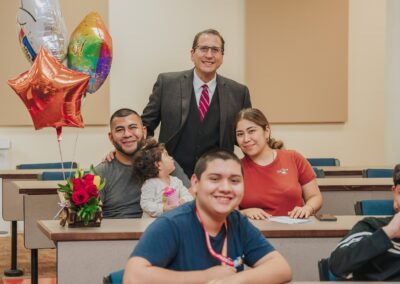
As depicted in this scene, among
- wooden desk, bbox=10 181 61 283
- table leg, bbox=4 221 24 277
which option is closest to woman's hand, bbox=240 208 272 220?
wooden desk, bbox=10 181 61 283

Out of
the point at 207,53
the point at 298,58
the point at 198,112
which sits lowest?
the point at 198,112

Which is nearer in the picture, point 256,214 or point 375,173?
point 256,214

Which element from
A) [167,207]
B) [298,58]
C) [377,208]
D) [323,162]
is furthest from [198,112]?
[298,58]

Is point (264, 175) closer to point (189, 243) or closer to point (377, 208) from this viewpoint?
point (377, 208)

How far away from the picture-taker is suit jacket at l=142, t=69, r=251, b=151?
5008mm

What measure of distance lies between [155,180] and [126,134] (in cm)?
33

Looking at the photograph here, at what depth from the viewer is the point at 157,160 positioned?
14.4ft

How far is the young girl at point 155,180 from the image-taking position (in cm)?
435

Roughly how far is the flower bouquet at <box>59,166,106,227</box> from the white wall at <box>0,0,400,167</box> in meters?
4.60

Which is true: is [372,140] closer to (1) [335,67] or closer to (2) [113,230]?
(1) [335,67]

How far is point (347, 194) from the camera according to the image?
5.41m

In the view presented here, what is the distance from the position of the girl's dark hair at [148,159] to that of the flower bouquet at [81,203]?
580mm

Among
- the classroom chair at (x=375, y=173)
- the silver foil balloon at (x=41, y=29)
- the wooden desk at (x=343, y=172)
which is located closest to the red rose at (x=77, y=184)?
the silver foil balloon at (x=41, y=29)

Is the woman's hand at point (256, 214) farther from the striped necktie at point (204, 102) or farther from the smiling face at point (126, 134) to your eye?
the striped necktie at point (204, 102)
